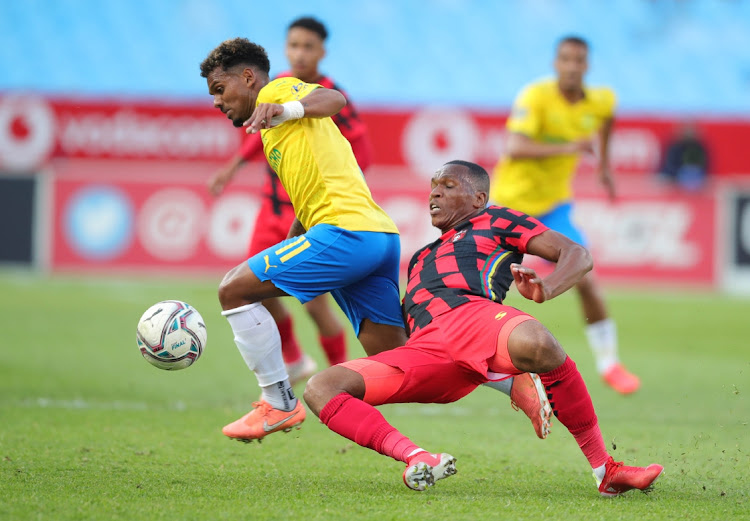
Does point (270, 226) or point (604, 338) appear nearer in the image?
point (270, 226)

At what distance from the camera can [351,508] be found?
11.7 ft

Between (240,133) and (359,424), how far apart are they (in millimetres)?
11770

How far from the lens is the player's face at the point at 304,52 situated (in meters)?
6.44

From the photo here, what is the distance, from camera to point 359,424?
387 centimetres

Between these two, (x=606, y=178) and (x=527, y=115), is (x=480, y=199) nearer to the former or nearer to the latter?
(x=527, y=115)

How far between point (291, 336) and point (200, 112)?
980 centimetres

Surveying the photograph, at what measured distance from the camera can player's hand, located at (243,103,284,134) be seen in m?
4.07

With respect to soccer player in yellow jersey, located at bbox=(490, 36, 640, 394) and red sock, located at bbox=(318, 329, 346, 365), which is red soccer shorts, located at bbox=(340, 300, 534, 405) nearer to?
red sock, located at bbox=(318, 329, 346, 365)

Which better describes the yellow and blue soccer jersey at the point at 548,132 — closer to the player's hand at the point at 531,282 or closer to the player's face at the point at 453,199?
the player's face at the point at 453,199

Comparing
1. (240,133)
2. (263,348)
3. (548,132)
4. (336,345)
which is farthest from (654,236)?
(263,348)

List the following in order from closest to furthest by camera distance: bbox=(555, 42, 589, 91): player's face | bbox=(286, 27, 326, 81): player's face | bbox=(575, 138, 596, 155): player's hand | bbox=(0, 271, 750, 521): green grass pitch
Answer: bbox=(0, 271, 750, 521): green grass pitch < bbox=(286, 27, 326, 81): player's face < bbox=(575, 138, 596, 155): player's hand < bbox=(555, 42, 589, 91): player's face

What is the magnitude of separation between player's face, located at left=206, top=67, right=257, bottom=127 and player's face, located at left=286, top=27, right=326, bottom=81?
1.90 meters

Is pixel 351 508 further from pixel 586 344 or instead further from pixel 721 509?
pixel 586 344

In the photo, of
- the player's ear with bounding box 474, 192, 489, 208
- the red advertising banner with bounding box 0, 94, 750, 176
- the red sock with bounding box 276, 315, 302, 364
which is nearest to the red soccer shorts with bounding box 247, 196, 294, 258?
the red sock with bounding box 276, 315, 302, 364
